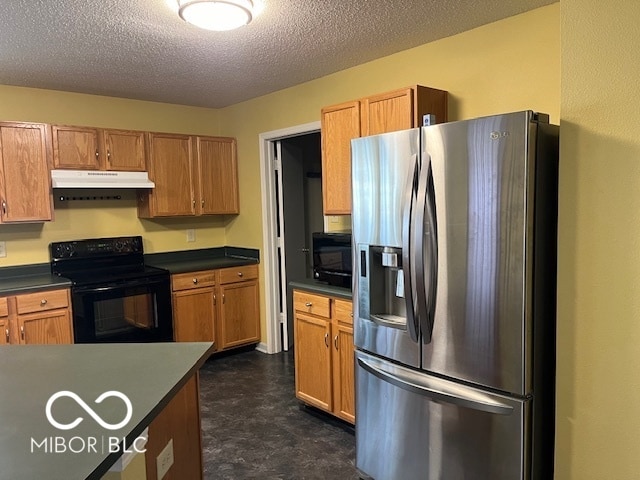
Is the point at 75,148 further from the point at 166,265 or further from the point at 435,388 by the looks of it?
the point at 435,388

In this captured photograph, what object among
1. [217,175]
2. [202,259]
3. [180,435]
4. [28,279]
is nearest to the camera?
[180,435]

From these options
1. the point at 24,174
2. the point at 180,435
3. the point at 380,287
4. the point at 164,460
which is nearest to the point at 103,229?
the point at 24,174

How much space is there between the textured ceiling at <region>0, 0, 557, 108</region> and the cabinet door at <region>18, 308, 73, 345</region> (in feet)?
5.63

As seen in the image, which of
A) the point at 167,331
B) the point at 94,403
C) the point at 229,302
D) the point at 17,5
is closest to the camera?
the point at 94,403

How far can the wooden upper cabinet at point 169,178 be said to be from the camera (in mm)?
4281

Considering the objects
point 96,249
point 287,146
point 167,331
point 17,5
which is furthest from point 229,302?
point 17,5

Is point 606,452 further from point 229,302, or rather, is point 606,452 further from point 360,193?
point 229,302

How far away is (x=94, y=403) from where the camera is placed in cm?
125

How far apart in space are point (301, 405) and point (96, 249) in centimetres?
220

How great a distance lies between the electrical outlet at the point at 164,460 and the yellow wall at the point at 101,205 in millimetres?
2994

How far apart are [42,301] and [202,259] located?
166 cm

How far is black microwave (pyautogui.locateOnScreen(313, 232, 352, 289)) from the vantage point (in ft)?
10.3

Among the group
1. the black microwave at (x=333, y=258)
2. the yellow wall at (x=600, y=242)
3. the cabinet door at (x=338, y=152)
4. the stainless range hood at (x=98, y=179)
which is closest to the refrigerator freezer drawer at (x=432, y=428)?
the yellow wall at (x=600, y=242)

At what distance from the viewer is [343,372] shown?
299 cm
